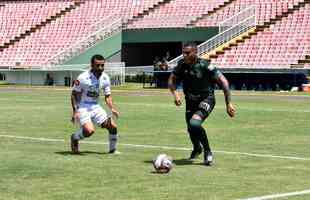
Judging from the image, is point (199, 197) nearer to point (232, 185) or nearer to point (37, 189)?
point (232, 185)

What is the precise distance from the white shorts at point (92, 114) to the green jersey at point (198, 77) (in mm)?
1867

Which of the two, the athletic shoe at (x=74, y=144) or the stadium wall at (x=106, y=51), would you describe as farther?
the stadium wall at (x=106, y=51)

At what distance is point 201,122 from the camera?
45.7 feet

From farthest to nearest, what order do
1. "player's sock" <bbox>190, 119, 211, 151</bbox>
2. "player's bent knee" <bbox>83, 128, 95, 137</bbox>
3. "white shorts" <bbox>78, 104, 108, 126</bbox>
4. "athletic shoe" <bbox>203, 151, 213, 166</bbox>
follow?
"white shorts" <bbox>78, 104, 108, 126</bbox>, "player's bent knee" <bbox>83, 128, 95, 137</bbox>, "player's sock" <bbox>190, 119, 211, 151</bbox>, "athletic shoe" <bbox>203, 151, 213, 166</bbox>

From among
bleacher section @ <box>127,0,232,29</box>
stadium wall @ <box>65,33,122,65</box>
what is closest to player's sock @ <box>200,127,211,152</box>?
bleacher section @ <box>127,0,232,29</box>

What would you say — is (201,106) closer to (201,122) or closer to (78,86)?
(201,122)

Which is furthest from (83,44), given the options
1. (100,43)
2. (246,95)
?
(246,95)

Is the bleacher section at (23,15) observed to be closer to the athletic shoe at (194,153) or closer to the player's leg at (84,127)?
the player's leg at (84,127)

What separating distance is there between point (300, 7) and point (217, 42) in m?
6.05

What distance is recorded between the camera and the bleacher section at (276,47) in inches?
1916

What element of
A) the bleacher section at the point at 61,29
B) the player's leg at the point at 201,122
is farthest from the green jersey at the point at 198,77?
the bleacher section at the point at 61,29

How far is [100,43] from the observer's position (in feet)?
197

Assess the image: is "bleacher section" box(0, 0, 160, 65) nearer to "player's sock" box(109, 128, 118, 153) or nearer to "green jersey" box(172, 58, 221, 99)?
"player's sock" box(109, 128, 118, 153)

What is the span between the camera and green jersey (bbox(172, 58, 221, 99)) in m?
13.9
